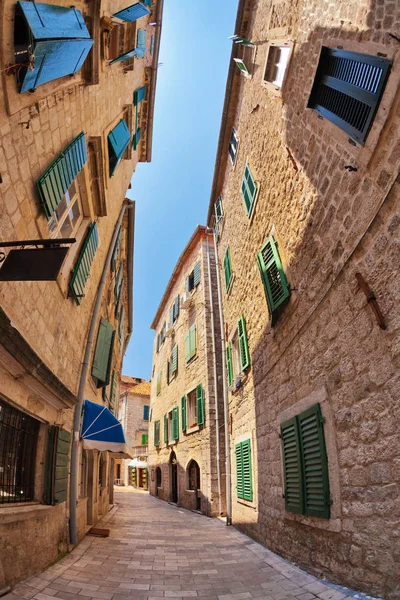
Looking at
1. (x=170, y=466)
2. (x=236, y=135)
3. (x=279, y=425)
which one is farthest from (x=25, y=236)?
(x=170, y=466)

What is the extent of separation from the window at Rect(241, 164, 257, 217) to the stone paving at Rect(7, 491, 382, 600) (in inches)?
273

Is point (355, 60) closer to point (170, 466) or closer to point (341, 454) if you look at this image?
point (341, 454)

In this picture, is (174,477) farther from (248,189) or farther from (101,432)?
(248,189)

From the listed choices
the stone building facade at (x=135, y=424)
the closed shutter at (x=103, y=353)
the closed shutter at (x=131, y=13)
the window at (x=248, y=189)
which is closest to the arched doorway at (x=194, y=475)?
the closed shutter at (x=103, y=353)

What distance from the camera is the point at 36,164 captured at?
4.11 metres

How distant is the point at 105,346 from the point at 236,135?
23.3ft

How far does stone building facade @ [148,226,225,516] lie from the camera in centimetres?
1172

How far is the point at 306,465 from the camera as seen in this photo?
189 inches

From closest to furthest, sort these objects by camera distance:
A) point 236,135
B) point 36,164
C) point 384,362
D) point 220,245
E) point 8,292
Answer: point 384,362 → point 8,292 → point 36,164 → point 236,135 → point 220,245

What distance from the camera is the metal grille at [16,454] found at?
4.16 metres

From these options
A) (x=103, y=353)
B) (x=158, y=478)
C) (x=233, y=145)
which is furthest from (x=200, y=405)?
(x=233, y=145)

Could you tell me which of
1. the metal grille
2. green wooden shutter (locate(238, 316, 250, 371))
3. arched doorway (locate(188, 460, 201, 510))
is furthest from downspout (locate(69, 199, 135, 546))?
arched doorway (locate(188, 460, 201, 510))

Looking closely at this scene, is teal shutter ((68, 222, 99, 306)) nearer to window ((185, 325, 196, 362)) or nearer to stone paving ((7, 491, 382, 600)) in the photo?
stone paving ((7, 491, 382, 600))

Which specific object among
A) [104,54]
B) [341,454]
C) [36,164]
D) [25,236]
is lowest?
[341,454]
